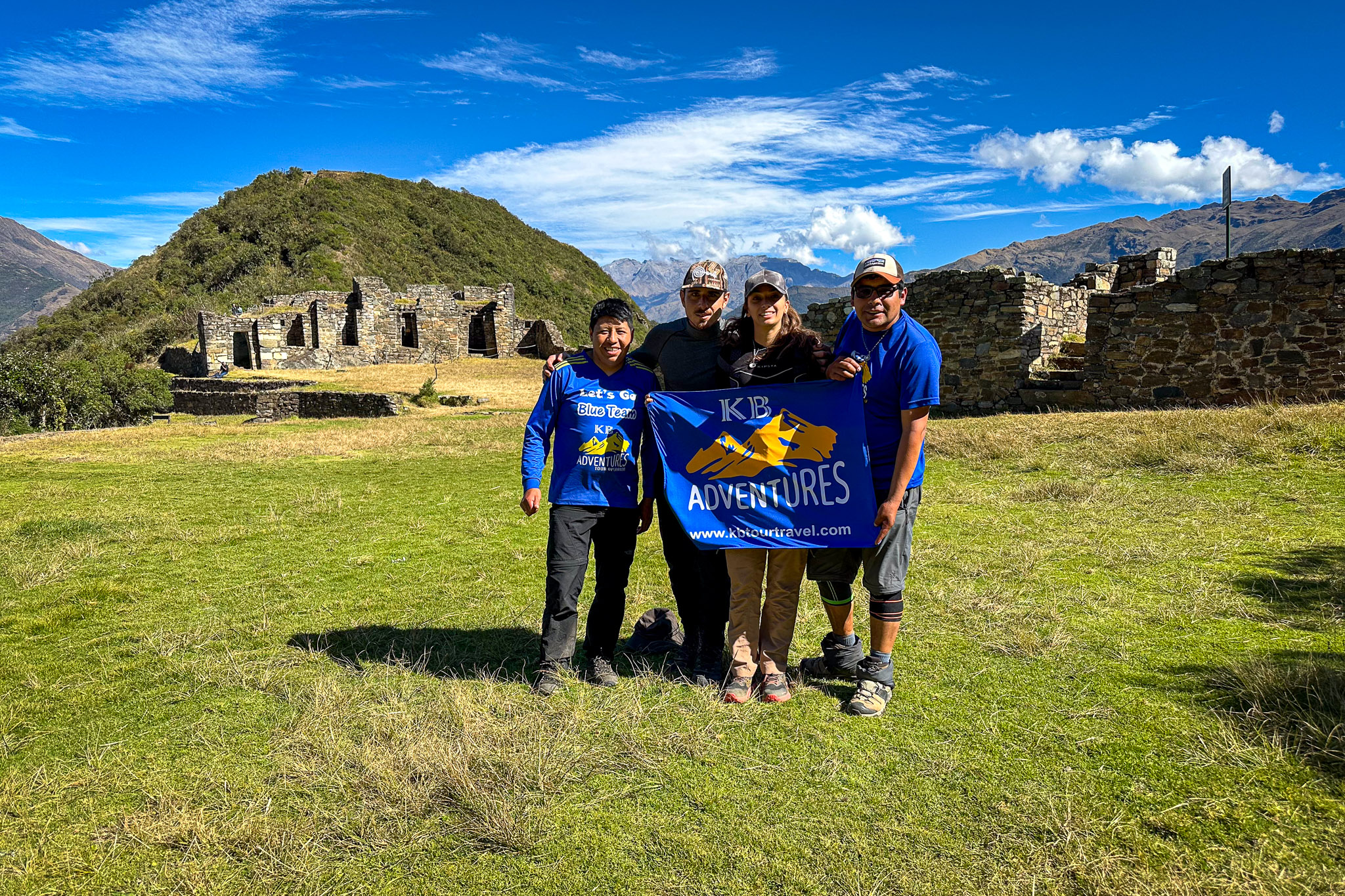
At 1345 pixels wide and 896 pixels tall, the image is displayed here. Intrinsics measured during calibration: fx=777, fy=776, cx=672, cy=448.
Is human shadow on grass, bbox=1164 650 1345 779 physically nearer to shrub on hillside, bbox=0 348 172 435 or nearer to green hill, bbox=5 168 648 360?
shrub on hillside, bbox=0 348 172 435

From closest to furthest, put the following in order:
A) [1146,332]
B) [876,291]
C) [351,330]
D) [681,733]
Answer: [681,733] → [876,291] → [1146,332] → [351,330]

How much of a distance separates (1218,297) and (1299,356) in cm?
134

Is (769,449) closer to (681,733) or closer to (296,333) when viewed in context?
(681,733)

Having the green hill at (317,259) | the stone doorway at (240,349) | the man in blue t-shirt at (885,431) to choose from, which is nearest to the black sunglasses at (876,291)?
the man in blue t-shirt at (885,431)

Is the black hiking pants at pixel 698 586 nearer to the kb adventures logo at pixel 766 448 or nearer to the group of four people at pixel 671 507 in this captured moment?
the group of four people at pixel 671 507

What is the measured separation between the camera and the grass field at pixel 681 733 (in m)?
2.50

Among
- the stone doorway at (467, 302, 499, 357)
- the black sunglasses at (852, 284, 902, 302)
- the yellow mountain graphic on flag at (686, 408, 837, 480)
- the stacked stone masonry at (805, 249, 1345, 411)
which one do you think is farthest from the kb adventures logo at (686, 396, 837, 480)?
the stone doorway at (467, 302, 499, 357)

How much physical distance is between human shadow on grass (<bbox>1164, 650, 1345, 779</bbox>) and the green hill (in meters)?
47.2

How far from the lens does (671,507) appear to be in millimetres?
3869

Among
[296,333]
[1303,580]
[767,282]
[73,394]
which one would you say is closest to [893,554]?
[767,282]

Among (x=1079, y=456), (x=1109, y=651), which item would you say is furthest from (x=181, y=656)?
(x=1079, y=456)

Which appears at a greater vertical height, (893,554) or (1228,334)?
(1228,334)

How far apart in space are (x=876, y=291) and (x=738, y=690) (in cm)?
198

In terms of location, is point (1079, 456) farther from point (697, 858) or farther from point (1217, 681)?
point (697, 858)
